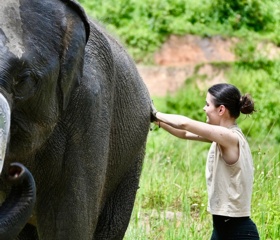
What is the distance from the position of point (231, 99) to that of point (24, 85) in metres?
2.40

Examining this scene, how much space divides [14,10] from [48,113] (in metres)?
0.46

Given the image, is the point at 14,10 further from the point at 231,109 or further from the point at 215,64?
the point at 215,64

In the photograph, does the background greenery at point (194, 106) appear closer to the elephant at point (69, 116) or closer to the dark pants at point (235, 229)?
the dark pants at point (235, 229)

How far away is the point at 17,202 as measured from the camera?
3865mm

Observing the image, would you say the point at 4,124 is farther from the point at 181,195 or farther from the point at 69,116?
the point at 181,195

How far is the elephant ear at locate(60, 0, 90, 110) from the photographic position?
4.23m

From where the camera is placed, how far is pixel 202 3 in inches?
586

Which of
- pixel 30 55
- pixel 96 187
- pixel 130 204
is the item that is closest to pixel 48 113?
pixel 30 55

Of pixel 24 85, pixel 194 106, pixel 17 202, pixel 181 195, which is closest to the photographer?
pixel 17 202

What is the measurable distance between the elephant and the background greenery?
140 cm

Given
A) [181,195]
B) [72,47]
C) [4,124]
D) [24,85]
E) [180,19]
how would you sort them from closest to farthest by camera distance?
[4,124] → [24,85] → [72,47] → [181,195] → [180,19]

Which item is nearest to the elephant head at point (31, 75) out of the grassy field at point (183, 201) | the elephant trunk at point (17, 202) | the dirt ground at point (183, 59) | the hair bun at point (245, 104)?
the elephant trunk at point (17, 202)

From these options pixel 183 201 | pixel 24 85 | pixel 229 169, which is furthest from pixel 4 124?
pixel 183 201

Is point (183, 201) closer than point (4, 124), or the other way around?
point (4, 124)
